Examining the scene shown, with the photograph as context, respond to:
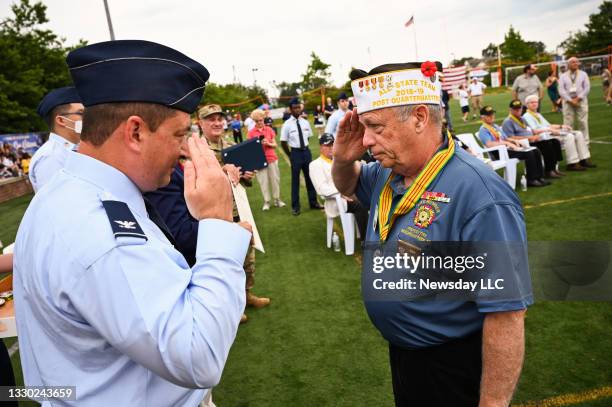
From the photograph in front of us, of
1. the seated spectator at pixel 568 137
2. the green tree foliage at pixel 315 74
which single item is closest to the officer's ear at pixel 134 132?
the seated spectator at pixel 568 137

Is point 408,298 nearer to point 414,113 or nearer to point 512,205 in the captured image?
point 512,205

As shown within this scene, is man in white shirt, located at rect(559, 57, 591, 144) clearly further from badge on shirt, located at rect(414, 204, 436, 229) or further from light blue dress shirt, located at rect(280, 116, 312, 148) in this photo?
badge on shirt, located at rect(414, 204, 436, 229)

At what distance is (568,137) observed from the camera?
8.63m

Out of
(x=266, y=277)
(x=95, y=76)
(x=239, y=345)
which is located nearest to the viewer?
(x=95, y=76)

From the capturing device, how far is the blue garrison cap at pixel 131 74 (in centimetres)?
116

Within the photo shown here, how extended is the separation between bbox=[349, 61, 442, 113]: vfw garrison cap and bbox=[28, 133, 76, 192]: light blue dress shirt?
2.79m

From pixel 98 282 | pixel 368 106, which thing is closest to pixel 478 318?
pixel 368 106

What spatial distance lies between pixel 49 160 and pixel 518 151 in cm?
803

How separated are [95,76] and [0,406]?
253 centimetres

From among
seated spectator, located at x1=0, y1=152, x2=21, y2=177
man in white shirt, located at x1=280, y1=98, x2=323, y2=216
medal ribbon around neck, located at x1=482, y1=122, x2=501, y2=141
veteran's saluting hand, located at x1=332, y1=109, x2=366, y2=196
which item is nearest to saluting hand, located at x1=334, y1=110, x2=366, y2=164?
veteran's saluting hand, located at x1=332, y1=109, x2=366, y2=196

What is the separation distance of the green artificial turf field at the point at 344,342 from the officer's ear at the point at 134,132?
2678 mm

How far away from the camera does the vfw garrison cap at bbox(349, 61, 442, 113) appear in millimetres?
1815

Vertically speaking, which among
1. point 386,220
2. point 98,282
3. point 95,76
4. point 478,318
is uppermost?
point 95,76

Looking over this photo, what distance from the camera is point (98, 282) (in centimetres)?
95
